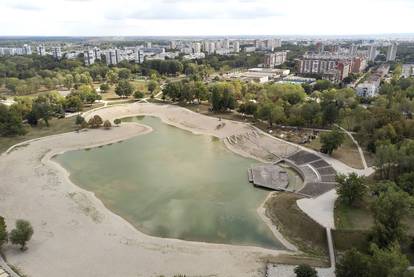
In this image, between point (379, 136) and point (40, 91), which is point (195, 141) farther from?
point (40, 91)

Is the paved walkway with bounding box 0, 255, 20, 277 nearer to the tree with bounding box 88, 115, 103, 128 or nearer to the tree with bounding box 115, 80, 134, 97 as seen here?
the tree with bounding box 88, 115, 103, 128

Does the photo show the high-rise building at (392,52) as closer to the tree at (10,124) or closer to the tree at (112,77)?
the tree at (112,77)

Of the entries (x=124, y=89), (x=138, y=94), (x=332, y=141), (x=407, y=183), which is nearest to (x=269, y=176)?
(x=332, y=141)

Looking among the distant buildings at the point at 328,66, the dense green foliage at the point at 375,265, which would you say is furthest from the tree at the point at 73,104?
the distant buildings at the point at 328,66

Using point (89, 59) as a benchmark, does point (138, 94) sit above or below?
below

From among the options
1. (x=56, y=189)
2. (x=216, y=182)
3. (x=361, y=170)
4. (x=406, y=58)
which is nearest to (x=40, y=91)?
(x=56, y=189)

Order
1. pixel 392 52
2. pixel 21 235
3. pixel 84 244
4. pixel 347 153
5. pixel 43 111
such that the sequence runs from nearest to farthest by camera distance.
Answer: pixel 21 235 → pixel 84 244 → pixel 347 153 → pixel 43 111 → pixel 392 52

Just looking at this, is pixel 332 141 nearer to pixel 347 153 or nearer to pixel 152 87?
pixel 347 153
